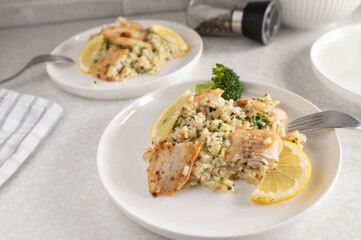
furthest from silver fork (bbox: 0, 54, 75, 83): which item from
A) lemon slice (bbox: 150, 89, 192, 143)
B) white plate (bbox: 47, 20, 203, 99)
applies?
lemon slice (bbox: 150, 89, 192, 143)

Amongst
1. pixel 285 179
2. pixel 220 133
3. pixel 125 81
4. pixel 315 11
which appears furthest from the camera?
pixel 315 11

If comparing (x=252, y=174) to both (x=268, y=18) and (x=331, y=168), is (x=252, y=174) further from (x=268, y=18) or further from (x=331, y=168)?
(x=268, y=18)

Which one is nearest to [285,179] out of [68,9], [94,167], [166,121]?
[166,121]

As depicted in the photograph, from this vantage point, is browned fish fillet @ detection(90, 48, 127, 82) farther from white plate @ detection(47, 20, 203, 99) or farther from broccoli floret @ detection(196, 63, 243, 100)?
broccoli floret @ detection(196, 63, 243, 100)

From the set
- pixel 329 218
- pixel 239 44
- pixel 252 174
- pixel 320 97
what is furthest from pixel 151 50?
pixel 329 218

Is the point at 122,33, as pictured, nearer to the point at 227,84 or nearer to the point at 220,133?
the point at 227,84

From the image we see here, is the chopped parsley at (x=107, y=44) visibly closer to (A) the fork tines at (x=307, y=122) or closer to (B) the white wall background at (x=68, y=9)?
(B) the white wall background at (x=68, y=9)
